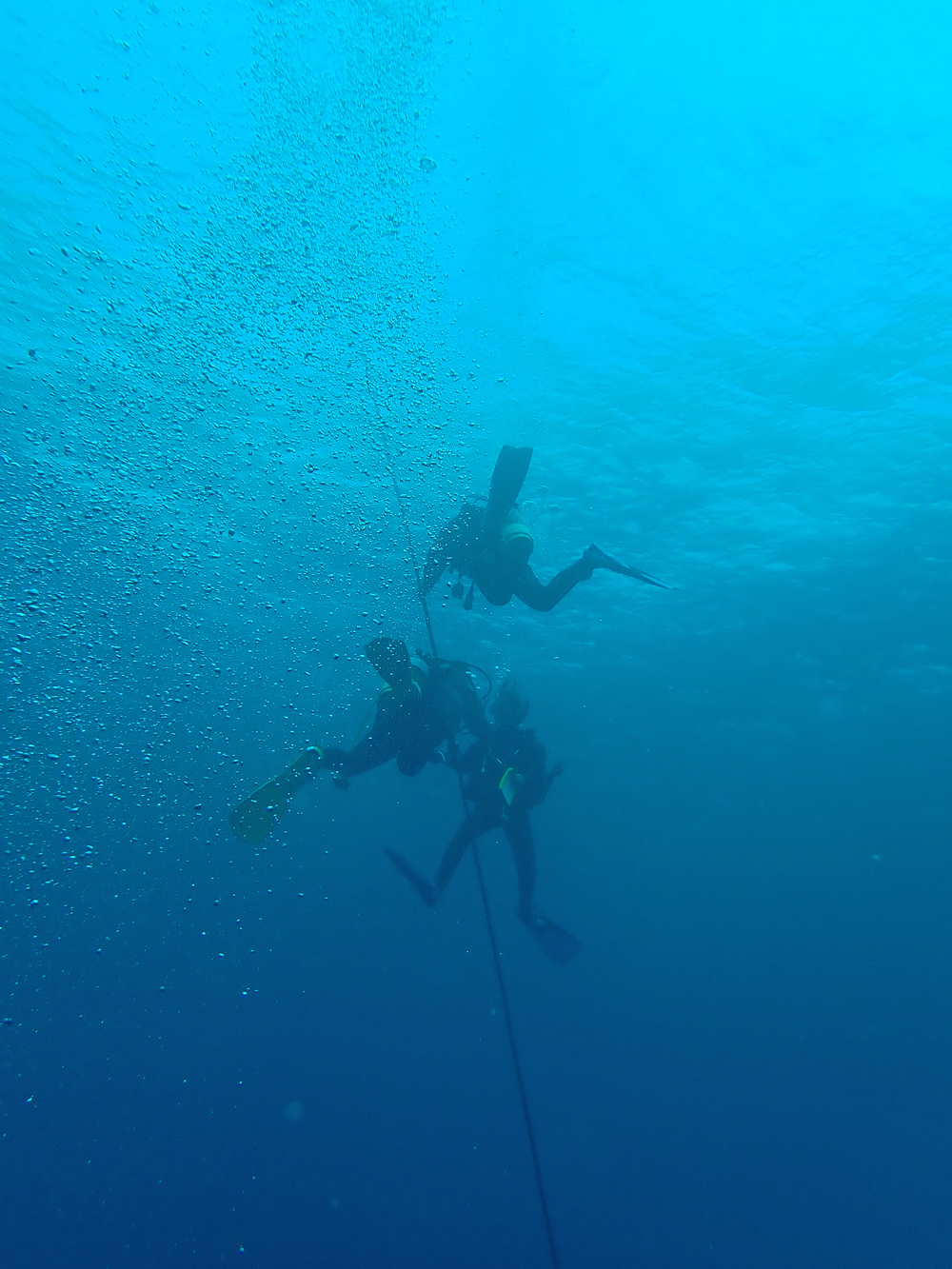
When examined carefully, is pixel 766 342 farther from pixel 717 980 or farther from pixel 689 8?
pixel 717 980

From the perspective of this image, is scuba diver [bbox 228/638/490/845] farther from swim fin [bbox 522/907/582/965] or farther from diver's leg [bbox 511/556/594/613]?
swim fin [bbox 522/907/582/965]

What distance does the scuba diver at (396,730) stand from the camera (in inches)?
270

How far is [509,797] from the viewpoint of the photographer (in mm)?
7637

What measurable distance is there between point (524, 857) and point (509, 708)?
2.22m

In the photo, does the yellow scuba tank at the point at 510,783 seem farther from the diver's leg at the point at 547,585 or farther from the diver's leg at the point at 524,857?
the diver's leg at the point at 547,585

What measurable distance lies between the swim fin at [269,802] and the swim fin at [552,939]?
4086mm

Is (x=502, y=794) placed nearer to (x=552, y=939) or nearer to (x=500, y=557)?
(x=552, y=939)

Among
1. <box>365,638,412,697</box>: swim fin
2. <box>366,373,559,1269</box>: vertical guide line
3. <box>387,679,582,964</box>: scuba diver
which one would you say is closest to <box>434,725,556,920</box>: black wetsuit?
<box>387,679,582,964</box>: scuba diver

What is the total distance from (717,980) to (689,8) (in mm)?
34687

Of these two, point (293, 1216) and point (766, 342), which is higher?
point (766, 342)

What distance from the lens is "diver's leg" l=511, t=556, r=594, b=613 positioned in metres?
6.54

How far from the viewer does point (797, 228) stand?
8406 mm

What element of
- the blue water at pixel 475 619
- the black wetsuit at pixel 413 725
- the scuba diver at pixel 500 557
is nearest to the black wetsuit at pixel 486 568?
the scuba diver at pixel 500 557

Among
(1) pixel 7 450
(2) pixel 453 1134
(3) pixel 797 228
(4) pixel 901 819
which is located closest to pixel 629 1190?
(2) pixel 453 1134
